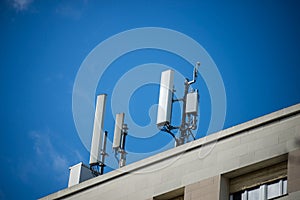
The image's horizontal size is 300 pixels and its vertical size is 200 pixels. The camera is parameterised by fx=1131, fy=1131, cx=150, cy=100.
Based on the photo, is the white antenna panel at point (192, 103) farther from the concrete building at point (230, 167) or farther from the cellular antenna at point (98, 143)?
the cellular antenna at point (98, 143)

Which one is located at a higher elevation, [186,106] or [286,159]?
[186,106]

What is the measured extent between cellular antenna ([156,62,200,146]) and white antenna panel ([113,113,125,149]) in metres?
2.94

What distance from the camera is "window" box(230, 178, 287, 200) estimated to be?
106ft

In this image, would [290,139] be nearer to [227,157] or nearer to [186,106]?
[227,157]

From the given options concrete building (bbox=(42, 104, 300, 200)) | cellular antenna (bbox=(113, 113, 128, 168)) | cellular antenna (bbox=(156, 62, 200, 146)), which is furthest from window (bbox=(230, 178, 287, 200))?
cellular antenna (bbox=(113, 113, 128, 168))

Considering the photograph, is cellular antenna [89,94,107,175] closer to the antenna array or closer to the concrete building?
the antenna array

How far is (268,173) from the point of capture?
3297 cm

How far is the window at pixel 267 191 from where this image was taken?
3244 centimetres

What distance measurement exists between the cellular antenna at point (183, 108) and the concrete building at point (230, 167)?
257 cm

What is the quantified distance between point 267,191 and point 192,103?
6.18 m

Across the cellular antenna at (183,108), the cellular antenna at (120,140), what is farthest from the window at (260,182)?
the cellular antenna at (120,140)

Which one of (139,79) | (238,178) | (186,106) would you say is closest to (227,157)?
(238,178)

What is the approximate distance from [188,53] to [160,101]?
180 inches

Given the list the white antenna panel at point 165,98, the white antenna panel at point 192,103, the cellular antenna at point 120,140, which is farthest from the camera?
the cellular antenna at point 120,140
